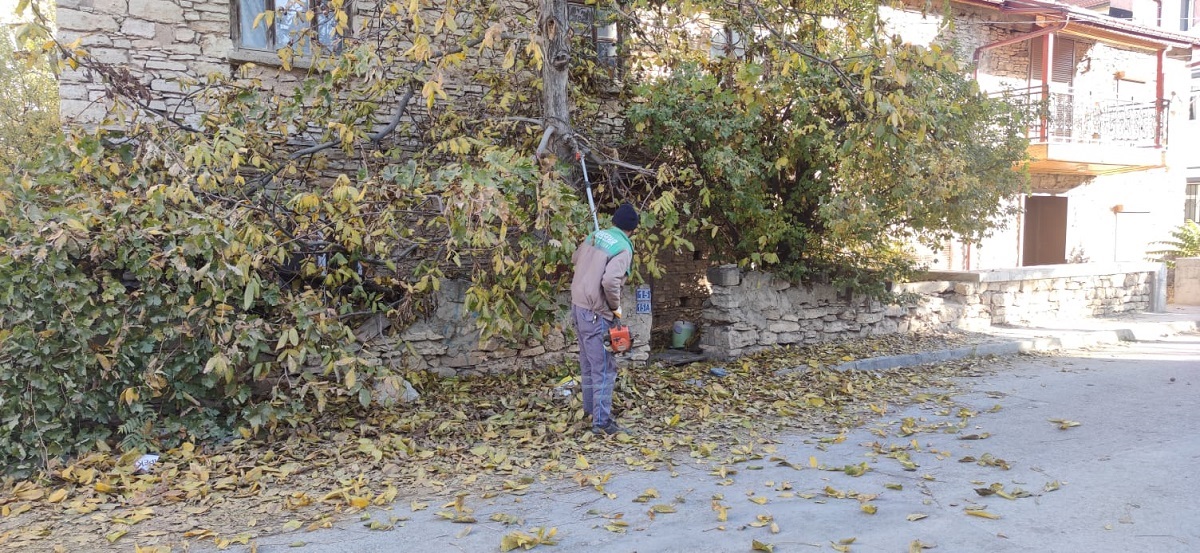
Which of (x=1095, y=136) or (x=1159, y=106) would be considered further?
(x=1095, y=136)

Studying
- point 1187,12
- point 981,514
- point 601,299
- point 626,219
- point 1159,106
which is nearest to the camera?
point 981,514

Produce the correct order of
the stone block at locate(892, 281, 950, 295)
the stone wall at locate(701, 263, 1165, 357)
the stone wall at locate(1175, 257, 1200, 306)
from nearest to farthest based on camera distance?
1. the stone wall at locate(701, 263, 1165, 357)
2. the stone block at locate(892, 281, 950, 295)
3. the stone wall at locate(1175, 257, 1200, 306)

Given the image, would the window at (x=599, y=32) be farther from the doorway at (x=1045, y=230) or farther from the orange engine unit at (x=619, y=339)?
the doorway at (x=1045, y=230)

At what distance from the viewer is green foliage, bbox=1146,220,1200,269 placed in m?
17.4

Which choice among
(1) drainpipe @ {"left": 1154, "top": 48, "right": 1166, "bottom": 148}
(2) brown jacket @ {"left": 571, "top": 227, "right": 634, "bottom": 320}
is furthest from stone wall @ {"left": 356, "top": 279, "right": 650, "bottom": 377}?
(1) drainpipe @ {"left": 1154, "top": 48, "right": 1166, "bottom": 148}

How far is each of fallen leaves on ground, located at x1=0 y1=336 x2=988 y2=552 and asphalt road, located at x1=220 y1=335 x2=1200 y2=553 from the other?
5.7 inches

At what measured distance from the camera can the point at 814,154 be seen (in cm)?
927

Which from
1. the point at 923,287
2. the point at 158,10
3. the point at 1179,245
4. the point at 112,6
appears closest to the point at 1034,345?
the point at 923,287

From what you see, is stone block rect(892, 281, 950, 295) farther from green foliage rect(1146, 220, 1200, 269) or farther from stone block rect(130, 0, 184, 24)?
green foliage rect(1146, 220, 1200, 269)

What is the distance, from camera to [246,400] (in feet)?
19.2

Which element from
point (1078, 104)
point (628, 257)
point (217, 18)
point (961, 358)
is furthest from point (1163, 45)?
point (217, 18)

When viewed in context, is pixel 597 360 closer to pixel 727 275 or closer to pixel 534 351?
pixel 534 351

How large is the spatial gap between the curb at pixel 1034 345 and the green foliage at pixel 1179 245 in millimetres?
6051

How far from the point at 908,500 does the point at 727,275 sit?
16.3 ft
